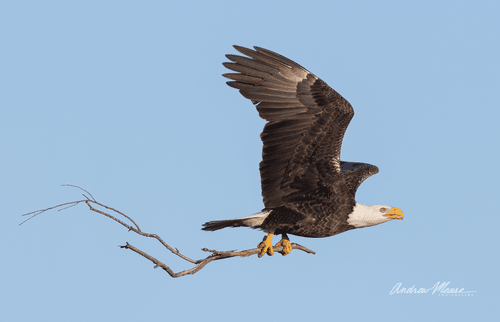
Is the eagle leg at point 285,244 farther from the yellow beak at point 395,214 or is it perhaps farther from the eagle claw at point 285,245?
the yellow beak at point 395,214

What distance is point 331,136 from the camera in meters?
5.79

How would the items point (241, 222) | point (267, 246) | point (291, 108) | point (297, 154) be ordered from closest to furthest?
point (291, 108)
point (297, 154)
point (267, 246)
point (241, 222)

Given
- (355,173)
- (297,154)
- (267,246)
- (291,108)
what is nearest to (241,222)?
(267,246)

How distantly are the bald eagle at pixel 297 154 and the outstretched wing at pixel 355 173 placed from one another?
760 millimetres

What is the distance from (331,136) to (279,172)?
0.77 meters

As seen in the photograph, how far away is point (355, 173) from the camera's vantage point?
24.9 feet

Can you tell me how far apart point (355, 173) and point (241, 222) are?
230cm

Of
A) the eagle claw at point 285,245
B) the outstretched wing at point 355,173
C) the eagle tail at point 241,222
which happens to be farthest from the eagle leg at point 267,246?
the outstretched wing at point 355,173

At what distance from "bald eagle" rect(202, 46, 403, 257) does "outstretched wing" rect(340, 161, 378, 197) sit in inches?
29.9

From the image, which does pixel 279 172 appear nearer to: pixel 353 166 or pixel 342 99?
pixel 342 99

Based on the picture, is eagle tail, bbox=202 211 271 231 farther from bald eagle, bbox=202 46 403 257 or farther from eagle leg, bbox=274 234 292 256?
eagle leg, bbox=274 234 292 256

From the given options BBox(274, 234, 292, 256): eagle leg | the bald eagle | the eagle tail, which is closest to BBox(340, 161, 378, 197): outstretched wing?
the bald eagle

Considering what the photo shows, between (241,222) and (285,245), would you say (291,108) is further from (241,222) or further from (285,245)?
(285,245)

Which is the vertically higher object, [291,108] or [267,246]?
[291,108]
